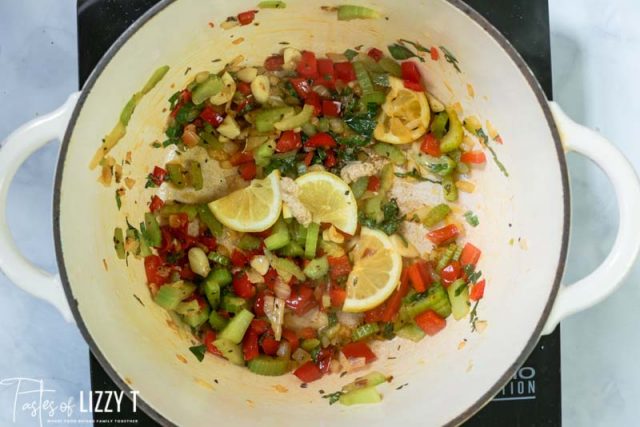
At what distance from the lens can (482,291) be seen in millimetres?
1354

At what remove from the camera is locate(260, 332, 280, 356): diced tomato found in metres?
1.40

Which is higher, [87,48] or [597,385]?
[87,48]

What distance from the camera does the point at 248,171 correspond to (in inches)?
57.1

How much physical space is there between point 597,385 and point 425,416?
0.45 meters

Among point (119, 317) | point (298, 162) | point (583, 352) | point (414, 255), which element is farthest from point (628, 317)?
point (119, 317)

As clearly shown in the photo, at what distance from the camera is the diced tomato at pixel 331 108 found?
4.72 ft

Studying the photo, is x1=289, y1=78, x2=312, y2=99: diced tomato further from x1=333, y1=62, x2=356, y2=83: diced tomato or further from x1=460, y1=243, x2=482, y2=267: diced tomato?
x1=460, y1=243, x2=482, y2=267: diced tomato

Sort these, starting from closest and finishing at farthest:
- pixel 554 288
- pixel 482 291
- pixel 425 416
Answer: pixel 554 288 → pixel 425 416 → pixel 482 291

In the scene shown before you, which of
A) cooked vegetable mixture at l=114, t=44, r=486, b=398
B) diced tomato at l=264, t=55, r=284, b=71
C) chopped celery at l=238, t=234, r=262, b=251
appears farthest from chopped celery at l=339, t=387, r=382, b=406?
diced tomato at l=264, t=55, r=284, b=71

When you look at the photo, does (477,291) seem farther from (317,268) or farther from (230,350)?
(230,350)

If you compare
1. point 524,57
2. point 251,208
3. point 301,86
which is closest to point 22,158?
point 251,208

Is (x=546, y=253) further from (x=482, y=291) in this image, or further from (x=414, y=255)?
(x=414, y=255)

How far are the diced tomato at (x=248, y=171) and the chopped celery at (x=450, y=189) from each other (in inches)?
15.4

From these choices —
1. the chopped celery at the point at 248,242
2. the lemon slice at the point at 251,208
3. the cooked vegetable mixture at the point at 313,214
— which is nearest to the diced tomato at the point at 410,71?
the cooked vegetable mixture at the point at 313,214
